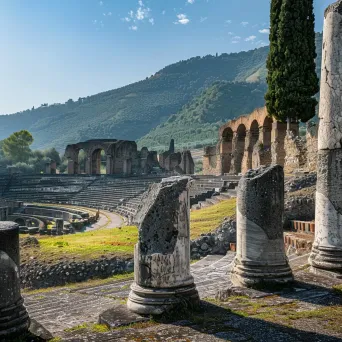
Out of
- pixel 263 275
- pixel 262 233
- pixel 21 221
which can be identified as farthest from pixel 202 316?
pixel 21 221

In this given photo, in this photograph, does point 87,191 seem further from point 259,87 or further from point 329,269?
point 259,87

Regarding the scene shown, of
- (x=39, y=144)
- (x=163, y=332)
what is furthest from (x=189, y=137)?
(x=163, y=332)

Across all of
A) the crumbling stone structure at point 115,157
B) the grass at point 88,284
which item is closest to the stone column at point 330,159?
the grass at point 88,284

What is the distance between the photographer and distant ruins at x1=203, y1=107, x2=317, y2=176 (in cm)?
2544

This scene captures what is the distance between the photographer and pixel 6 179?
47781mm

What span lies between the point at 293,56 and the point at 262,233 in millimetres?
19529

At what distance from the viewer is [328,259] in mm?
7770

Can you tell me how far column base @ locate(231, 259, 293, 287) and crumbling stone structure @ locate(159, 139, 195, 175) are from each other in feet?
131

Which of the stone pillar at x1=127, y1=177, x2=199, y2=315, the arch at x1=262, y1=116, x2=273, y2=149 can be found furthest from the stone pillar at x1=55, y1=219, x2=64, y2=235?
the stone pillar at x1=127, y1=177, x2=199, y2=315

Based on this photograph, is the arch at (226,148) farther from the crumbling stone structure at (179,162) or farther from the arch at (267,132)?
the crumbling stone structure at (179,162)

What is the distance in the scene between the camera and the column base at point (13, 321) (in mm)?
4930

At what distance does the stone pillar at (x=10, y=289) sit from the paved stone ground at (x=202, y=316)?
0.53 meters

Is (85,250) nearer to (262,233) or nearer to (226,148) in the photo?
(262,233)

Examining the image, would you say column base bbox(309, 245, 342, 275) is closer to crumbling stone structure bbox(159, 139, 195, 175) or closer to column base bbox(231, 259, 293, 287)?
column base bbox(231, 259, 293, 287)
